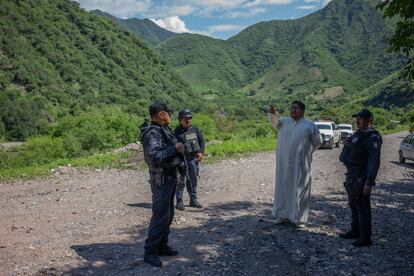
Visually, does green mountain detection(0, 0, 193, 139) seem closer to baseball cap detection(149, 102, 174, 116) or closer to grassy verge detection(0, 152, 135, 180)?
grassy verge detection(0, 152, 135, 180)

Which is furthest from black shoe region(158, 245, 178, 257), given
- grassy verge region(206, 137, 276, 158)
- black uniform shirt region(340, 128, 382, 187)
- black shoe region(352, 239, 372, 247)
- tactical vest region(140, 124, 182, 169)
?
grassy verge region(206, 137, 276, 158)

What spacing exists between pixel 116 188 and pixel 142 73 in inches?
3730

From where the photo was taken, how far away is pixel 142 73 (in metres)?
104

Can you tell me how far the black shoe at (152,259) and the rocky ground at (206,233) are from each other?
0.24ft

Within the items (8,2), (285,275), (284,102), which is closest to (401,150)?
(285,275)

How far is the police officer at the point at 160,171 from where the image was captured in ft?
16.7

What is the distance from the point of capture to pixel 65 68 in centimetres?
8181

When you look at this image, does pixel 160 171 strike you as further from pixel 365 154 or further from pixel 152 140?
pixel 365 154

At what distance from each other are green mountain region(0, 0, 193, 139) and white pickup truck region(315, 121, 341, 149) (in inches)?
1725

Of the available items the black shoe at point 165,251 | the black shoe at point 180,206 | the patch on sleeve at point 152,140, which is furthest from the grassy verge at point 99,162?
the patch on sleeve at point 152,140

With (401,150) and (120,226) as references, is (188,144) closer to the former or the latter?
(120,226)

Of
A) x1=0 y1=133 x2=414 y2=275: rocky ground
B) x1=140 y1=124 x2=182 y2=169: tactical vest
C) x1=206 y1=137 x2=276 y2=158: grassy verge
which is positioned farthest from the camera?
x1=206 y1=137 x2=276 y2=158: grassy verge

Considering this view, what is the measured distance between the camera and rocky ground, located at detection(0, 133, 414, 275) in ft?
17.4

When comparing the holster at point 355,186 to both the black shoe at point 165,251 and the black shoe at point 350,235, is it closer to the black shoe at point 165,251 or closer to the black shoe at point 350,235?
the black shoe at point 350,235
